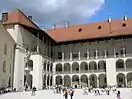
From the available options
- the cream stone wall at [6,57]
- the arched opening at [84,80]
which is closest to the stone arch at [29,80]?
the cream stone wall at [6,57]

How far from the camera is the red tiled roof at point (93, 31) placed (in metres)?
49.3

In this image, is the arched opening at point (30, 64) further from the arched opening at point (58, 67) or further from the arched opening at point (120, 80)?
the arched opening at point (120, 80)

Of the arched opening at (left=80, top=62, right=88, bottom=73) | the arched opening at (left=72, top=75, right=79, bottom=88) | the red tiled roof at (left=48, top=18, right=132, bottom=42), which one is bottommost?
the arched opening at (left=72, top=75, right=79, bottom=88)

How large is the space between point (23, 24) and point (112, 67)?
1822cm

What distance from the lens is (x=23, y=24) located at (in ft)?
135

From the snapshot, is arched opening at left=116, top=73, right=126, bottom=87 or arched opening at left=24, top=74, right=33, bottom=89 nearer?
arched opening at left=24, top=74, right=33, bottom=89

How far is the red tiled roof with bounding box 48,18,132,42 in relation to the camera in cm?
4927

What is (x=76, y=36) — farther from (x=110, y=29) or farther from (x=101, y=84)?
(x=101, y=84)

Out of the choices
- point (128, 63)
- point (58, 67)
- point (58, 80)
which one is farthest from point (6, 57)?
point (128, 63)

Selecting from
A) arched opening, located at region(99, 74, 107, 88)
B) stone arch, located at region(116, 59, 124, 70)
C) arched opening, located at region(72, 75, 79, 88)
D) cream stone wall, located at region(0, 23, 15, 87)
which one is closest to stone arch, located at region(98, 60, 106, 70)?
arched opening, located at region(99, 74, 107, 88)

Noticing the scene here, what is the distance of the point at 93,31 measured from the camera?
173 ft

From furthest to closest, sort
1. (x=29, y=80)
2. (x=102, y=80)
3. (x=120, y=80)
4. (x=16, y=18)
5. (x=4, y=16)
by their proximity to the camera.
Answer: (x=102, y=80) < (x=120, y=80) < (x=29, y=80) < (x=4, y=16) < (x=16, y=18)

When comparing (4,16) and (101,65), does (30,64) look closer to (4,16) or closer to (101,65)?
(4,16)

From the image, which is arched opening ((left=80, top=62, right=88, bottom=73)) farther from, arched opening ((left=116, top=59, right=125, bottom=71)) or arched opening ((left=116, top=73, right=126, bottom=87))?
arched opening ((left=116, top=73, right=126, bottom=87))
